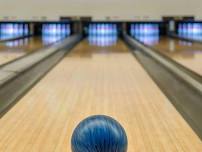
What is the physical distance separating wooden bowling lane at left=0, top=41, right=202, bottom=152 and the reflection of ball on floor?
0.54 metres

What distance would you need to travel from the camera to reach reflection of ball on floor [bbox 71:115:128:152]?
4.20 ft

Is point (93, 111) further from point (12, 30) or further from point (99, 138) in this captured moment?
point (12, 30)

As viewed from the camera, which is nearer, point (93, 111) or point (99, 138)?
point (99, 138)

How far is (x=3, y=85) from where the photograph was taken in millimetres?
3039

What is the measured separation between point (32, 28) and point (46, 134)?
7326 millimetres

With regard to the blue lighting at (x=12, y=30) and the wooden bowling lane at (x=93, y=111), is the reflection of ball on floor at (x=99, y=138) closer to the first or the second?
the wooden bowling lane at (x=93, y=111)

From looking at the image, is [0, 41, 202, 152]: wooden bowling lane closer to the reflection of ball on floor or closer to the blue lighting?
the reflection of ball on floor

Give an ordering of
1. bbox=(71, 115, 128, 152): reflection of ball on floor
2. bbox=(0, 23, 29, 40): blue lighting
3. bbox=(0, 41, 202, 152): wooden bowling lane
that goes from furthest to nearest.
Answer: bbox=(0, 23, 29, 40): blue lighting
bbox=(0, 41, 202, 152): wooden bowling lane
bbox=(71, 115, 128, 152): reflection of ball on floor

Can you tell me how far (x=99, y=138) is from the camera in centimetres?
128

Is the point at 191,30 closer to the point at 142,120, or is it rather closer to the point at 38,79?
the point at 38,79

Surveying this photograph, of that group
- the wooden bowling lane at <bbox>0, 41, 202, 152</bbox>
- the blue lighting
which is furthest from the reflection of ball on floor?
the blue lighting

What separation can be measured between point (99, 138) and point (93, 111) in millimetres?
1307

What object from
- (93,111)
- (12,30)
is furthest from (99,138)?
(12,30)

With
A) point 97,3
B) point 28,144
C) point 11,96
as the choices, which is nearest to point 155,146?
point 28,144
